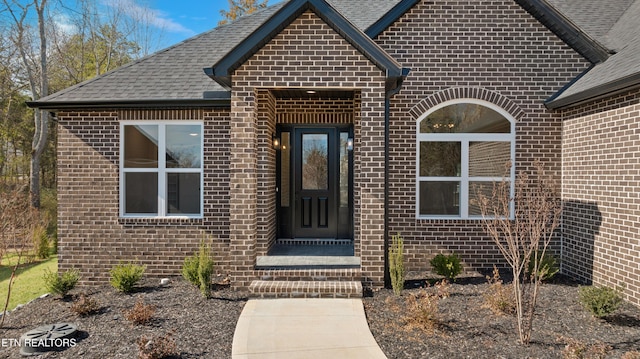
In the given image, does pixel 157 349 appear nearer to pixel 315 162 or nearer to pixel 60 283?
pixel 60 283

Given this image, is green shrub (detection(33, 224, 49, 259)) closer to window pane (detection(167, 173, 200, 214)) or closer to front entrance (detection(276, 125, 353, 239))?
window pane (detection(167, 173, 200, 214))

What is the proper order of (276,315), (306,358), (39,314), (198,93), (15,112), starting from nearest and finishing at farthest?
(306,358)
(276,315)
(39,314)
(198,93)
(15,112)

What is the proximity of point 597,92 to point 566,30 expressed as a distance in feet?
6.05

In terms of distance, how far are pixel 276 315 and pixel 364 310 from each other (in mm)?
1199

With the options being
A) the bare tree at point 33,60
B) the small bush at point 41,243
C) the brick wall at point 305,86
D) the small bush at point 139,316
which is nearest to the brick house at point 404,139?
the brick wall at point 305,86

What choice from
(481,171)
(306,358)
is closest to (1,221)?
(306,358)

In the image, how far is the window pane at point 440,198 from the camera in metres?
7.32

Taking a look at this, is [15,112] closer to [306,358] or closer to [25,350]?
[25,350]

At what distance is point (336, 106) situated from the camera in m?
7.78

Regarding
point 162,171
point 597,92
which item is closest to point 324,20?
point 162,171

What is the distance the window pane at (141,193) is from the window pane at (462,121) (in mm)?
5210

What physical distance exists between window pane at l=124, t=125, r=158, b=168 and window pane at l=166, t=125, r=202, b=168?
0.88ft

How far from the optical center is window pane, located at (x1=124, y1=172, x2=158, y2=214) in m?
7.28

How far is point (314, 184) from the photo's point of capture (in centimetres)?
832
